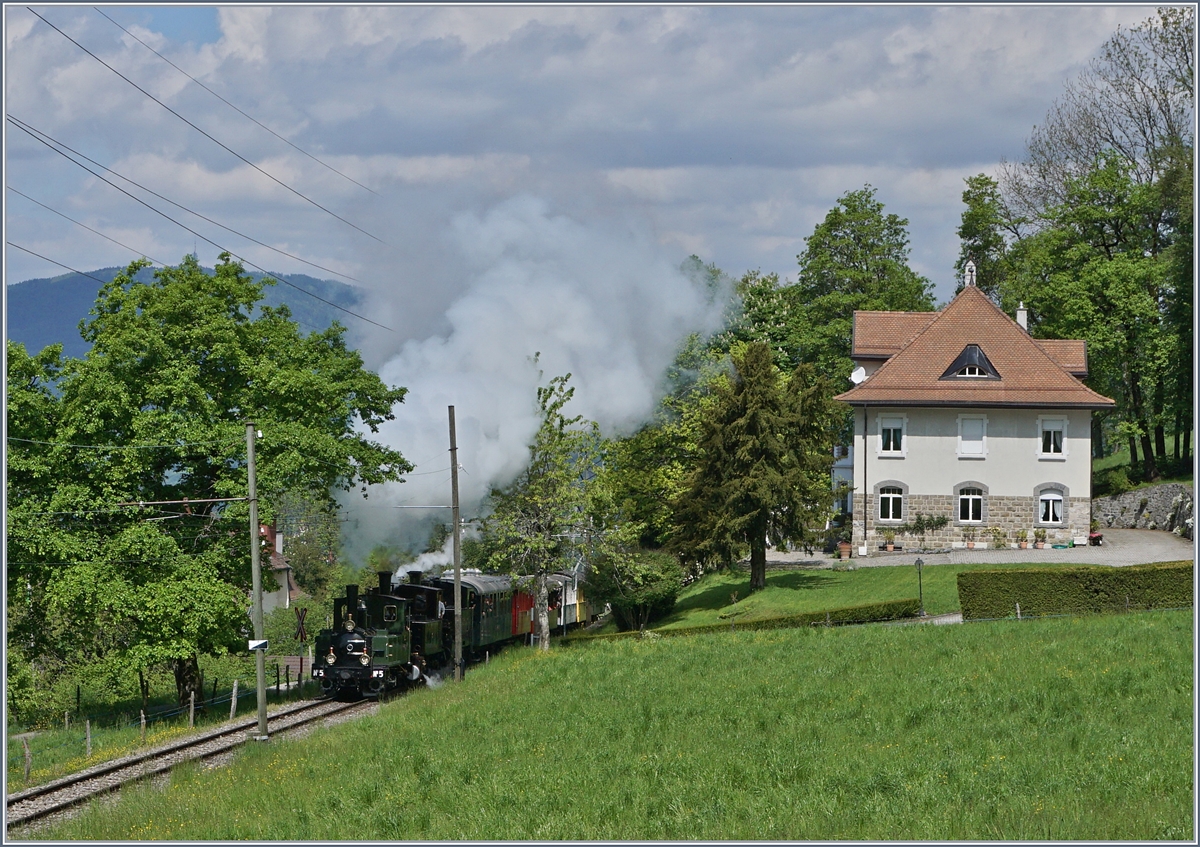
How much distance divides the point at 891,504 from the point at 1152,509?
1267 centimetres

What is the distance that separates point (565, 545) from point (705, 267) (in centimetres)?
3583

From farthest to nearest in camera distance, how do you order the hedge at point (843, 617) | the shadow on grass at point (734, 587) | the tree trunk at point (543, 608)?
1. the shadow on grass at point (734, 587)
2. the tree trunk at point (543, 608)
3. the hedge at point (843, 617)

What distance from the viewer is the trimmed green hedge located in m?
37.9

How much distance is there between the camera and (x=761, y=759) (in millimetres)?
20031

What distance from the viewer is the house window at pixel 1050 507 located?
54188 mm

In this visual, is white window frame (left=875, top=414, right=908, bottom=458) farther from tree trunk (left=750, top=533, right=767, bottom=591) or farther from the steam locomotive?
the steam locomotive

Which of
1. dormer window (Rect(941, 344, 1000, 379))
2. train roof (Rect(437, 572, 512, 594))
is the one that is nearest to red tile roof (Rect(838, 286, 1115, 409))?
dormer window (Rect(941, 344, 1000, 379))

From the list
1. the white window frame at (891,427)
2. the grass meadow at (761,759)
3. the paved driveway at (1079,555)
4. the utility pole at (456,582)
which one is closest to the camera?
the grass meadow at (761,759)

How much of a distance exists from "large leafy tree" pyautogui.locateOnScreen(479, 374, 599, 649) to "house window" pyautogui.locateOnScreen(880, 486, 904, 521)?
15.8 metres

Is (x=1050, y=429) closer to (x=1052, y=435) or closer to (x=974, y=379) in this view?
(x=1052, y=435)

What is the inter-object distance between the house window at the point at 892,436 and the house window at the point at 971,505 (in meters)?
3.23

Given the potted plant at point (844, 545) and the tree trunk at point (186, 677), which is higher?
the potted plant at point (844, 545)

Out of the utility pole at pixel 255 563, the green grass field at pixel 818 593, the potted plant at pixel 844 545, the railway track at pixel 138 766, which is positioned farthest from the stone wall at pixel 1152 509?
the utility pole at pixel 255 563

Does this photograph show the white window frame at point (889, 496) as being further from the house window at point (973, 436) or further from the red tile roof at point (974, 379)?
the red tile roof at point (974, 379)
